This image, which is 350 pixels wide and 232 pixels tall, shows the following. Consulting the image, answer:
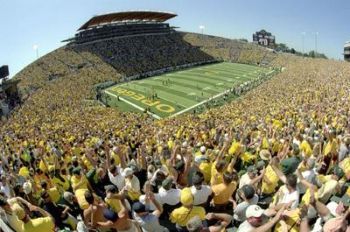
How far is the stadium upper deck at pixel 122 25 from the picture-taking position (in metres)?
83.9

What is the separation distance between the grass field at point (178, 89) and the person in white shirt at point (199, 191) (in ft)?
122

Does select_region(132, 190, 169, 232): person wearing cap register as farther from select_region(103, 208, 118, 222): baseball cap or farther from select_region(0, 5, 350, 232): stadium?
select_region(103, 208, 118, 222): baseball cap

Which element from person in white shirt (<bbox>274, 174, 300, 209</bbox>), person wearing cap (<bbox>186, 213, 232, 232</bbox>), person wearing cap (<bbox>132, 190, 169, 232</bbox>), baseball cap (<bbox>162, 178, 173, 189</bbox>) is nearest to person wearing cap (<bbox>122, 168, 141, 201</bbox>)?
baseball cap (<bbox>162, 178, 173, 189</bbox>)

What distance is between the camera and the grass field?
48.8m

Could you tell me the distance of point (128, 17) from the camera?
293ft

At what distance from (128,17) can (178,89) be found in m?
36.3

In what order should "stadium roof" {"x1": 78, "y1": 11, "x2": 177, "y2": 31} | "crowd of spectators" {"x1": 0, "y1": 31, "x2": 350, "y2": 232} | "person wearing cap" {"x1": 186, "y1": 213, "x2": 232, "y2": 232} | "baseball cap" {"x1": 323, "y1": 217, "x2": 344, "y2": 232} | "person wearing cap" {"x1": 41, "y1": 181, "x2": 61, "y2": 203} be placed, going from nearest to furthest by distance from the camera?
"baseball cap" {"x1": 323, "y1": 217, "x2": 344, "y2": 232}, "person wearing cap" {"x1": 186, "y1": 213, "x2": 232, "y2": 232}, "crowd of spectators" {"x1": 0, "y1": 31, "x2": 350, "y2": 232}, "person wearing cap" {"x1": 41, "y1": 181, "x2": 61, "y2": 203}, "stadium roof" {"x1": 78, "y1": 11, "x2": 177, "y2": 31}

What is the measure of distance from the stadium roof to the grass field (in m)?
18.9

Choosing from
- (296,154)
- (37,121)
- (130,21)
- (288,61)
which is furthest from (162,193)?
(130,21)

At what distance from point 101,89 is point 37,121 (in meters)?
26.2

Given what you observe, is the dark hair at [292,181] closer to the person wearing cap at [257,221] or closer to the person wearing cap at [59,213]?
the person wearing cap at [257,221]

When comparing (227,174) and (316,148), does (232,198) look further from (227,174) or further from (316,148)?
(316,148)

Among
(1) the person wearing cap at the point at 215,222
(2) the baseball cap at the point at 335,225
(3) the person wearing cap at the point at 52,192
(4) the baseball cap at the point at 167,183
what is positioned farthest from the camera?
(3) the person wearing cap at the point at 52,192

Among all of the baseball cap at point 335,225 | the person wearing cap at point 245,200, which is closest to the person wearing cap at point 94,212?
the person wearing cap at point 245,200
